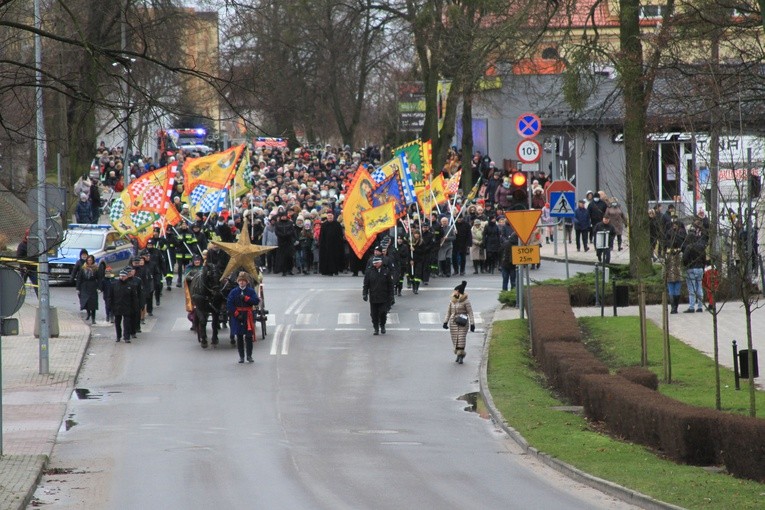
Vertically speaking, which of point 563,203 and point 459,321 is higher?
point 563,203

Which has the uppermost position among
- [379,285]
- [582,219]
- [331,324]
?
[582,219]

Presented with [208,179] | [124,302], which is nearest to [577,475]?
[124,302]

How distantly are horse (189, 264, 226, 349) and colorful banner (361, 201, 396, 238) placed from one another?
779 cm

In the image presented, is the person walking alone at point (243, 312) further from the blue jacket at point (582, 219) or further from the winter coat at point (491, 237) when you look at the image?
the blue jacket at point (582, 219)

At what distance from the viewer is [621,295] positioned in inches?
1145

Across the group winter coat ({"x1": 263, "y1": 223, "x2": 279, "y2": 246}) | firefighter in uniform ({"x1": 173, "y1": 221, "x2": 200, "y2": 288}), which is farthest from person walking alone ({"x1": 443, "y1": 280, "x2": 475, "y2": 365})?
winter coat ({"x1": 263, "y1": 223, "x2": 279, "y2": 246})

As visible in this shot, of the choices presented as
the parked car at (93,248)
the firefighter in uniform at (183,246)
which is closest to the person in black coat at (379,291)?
the firefighter in uniform at (183,246)

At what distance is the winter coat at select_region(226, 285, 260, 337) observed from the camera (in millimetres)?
24562

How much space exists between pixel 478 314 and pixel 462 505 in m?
17.5

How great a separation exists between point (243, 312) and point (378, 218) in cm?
1002

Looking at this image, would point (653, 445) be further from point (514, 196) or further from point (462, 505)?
point (514, 196)

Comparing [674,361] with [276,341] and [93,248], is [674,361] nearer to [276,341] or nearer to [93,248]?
[276,341]

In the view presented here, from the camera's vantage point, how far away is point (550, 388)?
2192cm

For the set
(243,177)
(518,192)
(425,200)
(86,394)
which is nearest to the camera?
(86,394)
